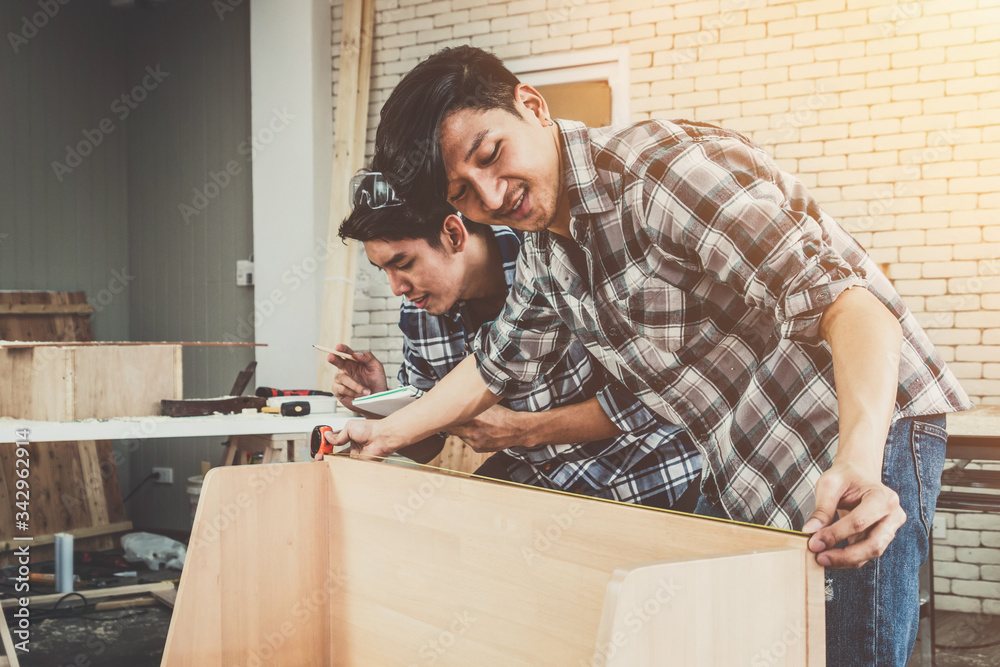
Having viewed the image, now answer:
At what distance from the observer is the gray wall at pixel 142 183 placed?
4.29 meters

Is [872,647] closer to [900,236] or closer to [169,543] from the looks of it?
[900,236]

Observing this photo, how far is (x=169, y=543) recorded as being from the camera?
414 centimetres

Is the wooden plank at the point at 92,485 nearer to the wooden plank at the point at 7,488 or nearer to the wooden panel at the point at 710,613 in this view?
the wooden plank at the point at 7,488

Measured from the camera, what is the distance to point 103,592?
3.43m

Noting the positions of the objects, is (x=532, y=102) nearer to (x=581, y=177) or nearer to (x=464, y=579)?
(x=581, y=177)

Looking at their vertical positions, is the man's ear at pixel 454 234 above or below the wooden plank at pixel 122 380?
above

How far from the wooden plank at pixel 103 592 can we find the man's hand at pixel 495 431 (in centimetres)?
211

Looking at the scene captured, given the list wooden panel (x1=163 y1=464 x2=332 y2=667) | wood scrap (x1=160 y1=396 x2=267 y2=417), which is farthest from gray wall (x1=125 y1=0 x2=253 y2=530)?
wooden panel (x1=163 y1=464 x2=332 y2=667)

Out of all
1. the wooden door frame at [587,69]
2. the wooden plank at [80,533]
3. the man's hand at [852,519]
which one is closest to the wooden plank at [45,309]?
the wooden plank at [80,533]

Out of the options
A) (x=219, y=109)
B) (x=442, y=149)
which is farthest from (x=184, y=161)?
(x=442, y=149)

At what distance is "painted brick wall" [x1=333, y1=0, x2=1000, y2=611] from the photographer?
239 cm

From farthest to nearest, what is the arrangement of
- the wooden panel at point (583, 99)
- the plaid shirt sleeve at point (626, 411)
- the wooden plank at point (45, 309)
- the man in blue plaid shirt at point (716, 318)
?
the wooden plank at point (45, 309)
the wooden panel at point (583, 99)
the plaid shirt sleeve at point (626, 411)
the man in blue plaid shirt at point (716, 318)

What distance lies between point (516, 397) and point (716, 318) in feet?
2.02

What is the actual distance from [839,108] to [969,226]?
0.51 meters
